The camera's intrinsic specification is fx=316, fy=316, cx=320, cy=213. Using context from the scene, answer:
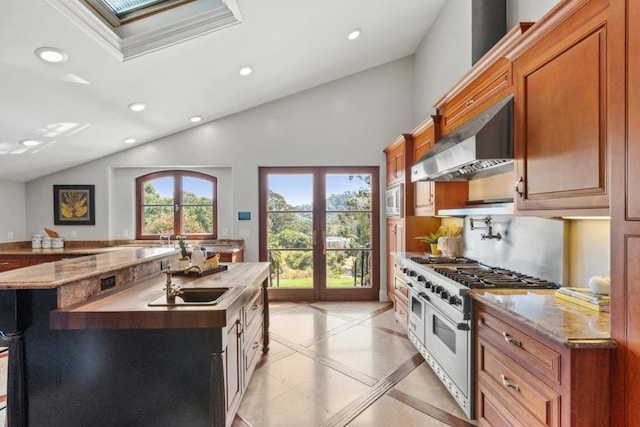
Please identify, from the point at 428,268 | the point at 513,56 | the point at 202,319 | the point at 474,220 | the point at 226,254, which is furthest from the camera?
the point at 226,254

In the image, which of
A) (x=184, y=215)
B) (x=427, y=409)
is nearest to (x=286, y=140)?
(x=184, y=215)

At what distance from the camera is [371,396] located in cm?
244

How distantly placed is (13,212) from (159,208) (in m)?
2.01

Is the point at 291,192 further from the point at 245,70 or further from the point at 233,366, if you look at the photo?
the point at 233,366

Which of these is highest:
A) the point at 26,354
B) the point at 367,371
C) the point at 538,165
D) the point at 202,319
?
the point at 538,165

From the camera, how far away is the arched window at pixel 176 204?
506cm

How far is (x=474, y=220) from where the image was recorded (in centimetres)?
320

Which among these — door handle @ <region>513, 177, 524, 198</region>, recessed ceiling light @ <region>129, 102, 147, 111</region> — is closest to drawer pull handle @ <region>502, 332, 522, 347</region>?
door handle @ <region>513, 177, 524, 198</region>

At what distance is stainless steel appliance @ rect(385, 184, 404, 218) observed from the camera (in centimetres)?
414

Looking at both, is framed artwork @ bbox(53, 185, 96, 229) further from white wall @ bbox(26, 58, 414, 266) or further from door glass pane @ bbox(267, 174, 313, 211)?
door glass pane @ bbox(267, 174, 313, 211)

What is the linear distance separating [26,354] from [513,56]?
10.8 feet

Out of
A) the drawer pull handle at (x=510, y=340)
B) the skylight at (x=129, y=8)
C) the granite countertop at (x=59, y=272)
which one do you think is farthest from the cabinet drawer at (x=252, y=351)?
the skylight at (x=129, y=8)

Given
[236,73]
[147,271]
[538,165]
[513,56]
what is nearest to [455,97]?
[513,56]

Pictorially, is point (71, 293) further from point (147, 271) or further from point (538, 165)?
point (538, 165)
